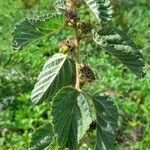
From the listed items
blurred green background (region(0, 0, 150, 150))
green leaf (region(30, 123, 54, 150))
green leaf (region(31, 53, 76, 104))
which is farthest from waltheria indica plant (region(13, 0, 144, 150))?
blurred green background (region(0, 0, 150, 150))

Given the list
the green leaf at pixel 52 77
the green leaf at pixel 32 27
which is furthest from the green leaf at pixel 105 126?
the green leaf at pixel 32 27

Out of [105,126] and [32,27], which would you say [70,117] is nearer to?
[105,126]

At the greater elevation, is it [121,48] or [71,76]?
[121,48]

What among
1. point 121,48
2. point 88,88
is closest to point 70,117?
point 121,48

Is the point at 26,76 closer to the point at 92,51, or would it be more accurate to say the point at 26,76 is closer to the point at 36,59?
the point at 36,59

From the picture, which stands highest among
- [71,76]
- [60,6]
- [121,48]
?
[60,6]
